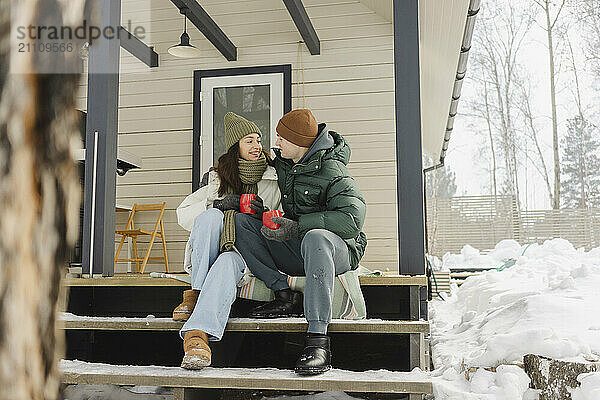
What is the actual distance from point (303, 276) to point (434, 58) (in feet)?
15.7

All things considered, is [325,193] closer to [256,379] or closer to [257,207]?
[257,207]

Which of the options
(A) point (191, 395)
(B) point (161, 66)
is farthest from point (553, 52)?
(A) point (191, 395)

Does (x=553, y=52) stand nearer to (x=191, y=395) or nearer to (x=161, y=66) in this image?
(x=161, y=66)

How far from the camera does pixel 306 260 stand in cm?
256

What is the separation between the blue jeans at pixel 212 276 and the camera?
2.49 meters

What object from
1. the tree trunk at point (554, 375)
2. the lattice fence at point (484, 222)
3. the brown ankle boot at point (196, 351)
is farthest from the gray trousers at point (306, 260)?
the lattice fence at point (484, 222)

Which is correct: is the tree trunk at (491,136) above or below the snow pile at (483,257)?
above

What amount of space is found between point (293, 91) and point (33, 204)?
5817 mm

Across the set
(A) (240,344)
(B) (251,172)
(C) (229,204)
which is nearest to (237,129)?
(B) (251,172)

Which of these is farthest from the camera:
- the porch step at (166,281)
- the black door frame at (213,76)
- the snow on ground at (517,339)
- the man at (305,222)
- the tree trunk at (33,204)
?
the black door frame at (213,76)

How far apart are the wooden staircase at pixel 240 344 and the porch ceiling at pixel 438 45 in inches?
121

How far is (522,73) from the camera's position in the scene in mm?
16172

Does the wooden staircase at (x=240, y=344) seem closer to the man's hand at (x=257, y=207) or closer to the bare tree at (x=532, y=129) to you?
the man's hand at (x=257, y=207)

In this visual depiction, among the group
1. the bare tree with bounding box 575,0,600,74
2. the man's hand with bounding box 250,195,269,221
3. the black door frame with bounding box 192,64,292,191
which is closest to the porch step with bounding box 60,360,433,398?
the man's hand with bounding box 250,195,269,221
